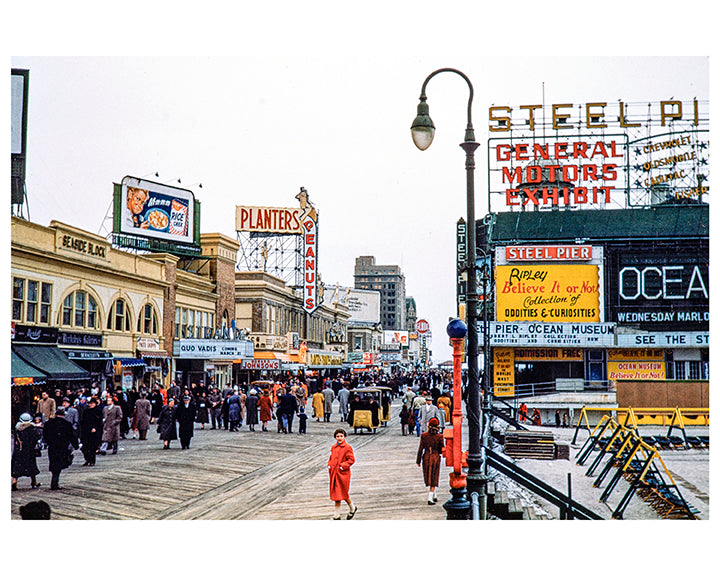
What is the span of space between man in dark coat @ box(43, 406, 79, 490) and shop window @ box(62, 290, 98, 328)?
1230 centimetres

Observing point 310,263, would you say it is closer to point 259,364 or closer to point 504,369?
point 259,364

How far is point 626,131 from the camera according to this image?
39.7 meters

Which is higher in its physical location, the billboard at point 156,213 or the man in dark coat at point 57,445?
the billboard at point 156,213

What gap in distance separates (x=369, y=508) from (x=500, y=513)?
8.03 ft

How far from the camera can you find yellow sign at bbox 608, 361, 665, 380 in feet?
129

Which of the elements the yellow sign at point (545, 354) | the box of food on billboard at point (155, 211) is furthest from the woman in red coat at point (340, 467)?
the yellow sign at point (545, 354)

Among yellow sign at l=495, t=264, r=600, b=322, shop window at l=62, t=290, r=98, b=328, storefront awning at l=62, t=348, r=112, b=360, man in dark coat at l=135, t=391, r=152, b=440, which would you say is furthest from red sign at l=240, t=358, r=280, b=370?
man in dark coat at l=135, t=391, r=152, b=440

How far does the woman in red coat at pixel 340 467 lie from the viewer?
40.3ft

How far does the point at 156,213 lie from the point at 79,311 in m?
8.47

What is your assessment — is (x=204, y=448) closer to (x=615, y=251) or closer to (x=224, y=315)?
(x=224, y=315)

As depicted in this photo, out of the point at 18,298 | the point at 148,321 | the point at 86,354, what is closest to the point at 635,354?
the point at 148,321

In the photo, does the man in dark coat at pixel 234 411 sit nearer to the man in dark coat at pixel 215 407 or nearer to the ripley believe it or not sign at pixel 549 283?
the man in dark coat at pixel 215 407

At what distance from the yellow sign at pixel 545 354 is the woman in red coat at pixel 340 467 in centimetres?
2928

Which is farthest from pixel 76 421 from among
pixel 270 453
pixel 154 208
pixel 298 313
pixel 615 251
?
pixel 298 313
